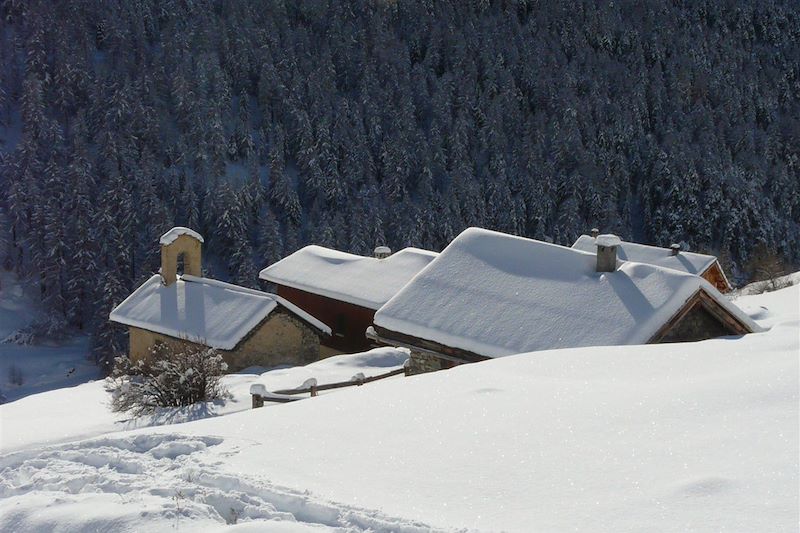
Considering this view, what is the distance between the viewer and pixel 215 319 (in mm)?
26000

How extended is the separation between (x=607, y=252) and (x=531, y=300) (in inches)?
83.4

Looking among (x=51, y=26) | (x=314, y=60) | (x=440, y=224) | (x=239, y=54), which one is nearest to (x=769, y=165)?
(x=440, y=224)

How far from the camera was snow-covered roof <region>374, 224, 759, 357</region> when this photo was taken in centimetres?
1606

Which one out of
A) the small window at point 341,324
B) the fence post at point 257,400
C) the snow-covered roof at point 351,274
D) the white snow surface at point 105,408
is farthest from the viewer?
the small window at point 341,324

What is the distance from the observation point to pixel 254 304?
2597 centimetres

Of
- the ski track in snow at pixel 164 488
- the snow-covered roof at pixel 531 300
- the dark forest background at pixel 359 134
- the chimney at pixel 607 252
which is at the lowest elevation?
the dark forest background at pixel 359 134

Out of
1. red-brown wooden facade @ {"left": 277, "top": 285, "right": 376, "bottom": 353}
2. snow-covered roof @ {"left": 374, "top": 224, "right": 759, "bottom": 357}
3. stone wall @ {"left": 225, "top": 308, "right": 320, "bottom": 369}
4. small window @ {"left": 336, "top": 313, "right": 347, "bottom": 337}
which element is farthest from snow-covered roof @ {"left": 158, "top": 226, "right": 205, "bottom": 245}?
snow-covered roof @ {"left": 374, "top": 224, "right": 759, "bottom": 357}

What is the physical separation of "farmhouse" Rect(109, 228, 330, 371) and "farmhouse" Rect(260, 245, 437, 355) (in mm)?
2979

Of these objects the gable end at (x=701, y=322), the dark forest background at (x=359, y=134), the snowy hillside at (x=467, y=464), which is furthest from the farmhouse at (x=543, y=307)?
the dark forest background at (x=359, y=134)

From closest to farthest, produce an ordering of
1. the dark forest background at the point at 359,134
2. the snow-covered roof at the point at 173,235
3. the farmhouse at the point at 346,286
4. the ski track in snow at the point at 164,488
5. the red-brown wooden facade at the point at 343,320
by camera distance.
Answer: the ski track in snow at the point at 164,488, the snow-covered roof at the point at 173,235, the farmhouse at the point at 346,286, the red-brown wooden facade at the point at 343,320, the dark forest background at the point at 359,134

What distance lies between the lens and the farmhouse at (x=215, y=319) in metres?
25.3

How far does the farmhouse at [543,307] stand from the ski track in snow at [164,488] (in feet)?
31.1

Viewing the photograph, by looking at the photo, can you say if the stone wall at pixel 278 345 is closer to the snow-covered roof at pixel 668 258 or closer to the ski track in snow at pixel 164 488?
the snow-covered roof at pixel 668 258

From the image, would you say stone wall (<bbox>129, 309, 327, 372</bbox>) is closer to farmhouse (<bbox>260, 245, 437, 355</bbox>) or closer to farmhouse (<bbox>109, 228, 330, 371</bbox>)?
farmhouse (<bbox>109, 228, 330, 371</bbox>)
